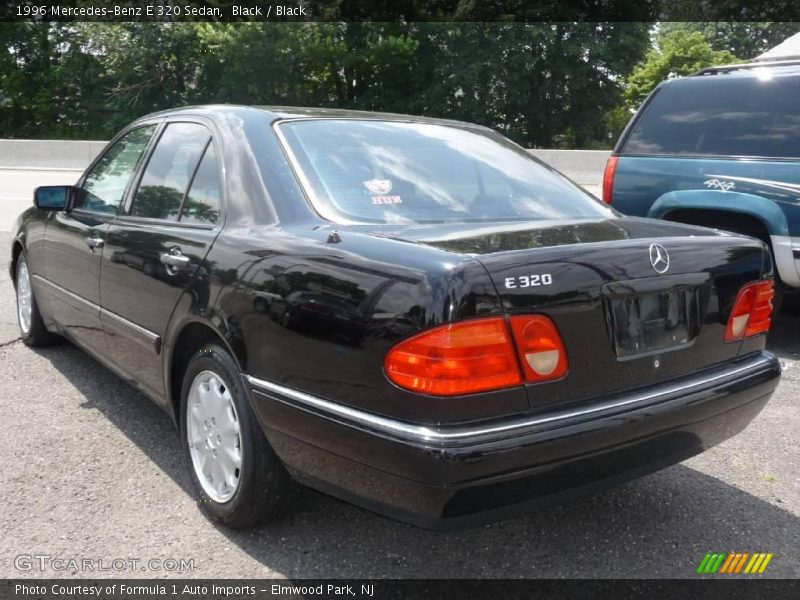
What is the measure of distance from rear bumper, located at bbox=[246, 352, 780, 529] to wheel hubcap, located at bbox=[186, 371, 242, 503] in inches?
12.0

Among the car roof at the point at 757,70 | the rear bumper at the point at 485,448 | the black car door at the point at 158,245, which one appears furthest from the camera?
the car roof at the point at 757,70

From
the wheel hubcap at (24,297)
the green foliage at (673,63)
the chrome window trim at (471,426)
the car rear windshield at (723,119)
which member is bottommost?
the wheel hubcap at (24,297)

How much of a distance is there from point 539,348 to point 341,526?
4.11ft

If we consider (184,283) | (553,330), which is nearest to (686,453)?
(553,330)

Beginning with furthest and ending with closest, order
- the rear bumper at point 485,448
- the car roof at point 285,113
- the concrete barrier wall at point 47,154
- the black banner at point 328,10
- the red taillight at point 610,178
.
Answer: the black banner at point 328,10, the concrete barrier wall at point 47,154, the red taillight at point 610,178, the car roof at point 285,113, the rear bumper at point 485,448

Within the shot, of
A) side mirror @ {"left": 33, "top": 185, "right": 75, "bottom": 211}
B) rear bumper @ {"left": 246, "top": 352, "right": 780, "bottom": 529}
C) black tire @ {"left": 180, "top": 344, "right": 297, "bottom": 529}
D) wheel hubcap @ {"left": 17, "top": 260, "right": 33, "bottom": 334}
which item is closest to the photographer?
rear bumper @ {"left": 246, "top": 352, "right": 780, "bottom": 529}

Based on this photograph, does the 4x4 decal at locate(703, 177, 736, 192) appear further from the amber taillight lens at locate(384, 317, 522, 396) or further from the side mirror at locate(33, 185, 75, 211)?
the side mirror at locate(33, 185, 75, 211)

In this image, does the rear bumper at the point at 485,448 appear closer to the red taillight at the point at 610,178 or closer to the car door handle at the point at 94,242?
the car door handle at the point at 94,242

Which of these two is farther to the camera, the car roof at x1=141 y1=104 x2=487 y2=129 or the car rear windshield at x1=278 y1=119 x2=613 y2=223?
the car roof at x1=141 y1=104 x2=487 y2=129

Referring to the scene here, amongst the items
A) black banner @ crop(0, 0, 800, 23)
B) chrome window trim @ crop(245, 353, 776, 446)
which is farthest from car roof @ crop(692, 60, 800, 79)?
black banner @ crop(0, 0, 800, 23)

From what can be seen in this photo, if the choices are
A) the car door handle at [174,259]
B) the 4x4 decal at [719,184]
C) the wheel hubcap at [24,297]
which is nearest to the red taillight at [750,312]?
the car door handle at [174,259]

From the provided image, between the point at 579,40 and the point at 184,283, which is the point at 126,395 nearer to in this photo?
the point at 184,283

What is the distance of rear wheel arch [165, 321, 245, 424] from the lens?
2.93 meters

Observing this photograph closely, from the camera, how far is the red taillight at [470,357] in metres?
2.10
